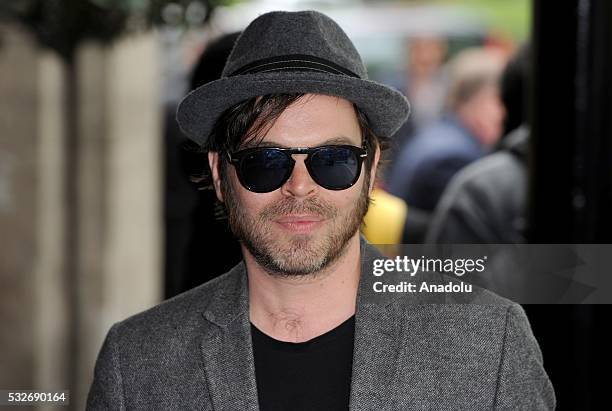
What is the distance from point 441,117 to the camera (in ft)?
17.3

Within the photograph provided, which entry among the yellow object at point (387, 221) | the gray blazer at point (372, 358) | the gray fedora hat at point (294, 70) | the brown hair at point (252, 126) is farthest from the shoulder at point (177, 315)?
the yellow object at point (387, 221)

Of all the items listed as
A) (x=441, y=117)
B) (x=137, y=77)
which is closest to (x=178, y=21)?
(x=137, y=77)

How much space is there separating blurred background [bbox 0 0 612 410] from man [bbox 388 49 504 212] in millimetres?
11

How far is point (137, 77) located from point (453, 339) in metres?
2.41

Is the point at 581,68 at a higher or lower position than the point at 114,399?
higher

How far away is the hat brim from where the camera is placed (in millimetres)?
2002

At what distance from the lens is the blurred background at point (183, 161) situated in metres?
3.24

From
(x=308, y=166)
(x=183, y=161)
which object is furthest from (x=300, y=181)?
(x=183, y=161)

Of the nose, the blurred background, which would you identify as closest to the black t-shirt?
the nose

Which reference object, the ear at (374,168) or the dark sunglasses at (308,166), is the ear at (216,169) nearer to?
the dark sunglasses at (308,166)

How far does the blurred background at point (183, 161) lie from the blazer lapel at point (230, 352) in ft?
1.60

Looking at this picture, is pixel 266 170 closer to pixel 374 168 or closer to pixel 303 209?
pixel 303 209

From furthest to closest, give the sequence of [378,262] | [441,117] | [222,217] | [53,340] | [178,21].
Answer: [441,117] → [53,340] → [178,21] → [222,217] → [378,262]

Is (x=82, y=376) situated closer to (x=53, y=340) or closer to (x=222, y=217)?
(x=53, y=340)
